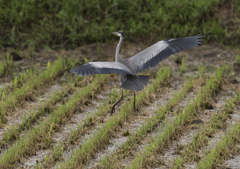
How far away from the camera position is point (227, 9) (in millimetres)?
8562

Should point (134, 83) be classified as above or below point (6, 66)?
below

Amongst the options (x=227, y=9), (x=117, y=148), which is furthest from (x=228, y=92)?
(x=227, y=9)

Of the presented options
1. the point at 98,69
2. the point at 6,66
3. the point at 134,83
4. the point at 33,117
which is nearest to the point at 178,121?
the point at 134,83

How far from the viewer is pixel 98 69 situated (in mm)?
4090

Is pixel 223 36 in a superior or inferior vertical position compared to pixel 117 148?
superior

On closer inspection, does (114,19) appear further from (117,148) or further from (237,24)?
(117,148)

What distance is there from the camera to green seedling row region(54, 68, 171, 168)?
11.3ft

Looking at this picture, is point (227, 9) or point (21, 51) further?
point (227, 9)

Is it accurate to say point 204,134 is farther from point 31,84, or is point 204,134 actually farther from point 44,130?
point 31,84

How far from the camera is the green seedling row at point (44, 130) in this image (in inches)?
138

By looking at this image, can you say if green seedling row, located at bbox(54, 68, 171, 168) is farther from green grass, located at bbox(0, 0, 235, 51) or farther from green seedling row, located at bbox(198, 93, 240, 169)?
green grass, located at bbox(0, 0, 235, 51)

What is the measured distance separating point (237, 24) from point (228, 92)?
3054mm

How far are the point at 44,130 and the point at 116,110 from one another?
124cm

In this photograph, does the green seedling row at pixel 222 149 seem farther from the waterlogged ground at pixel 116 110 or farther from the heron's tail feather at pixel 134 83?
the heron's tail feather at pixel 134 83
